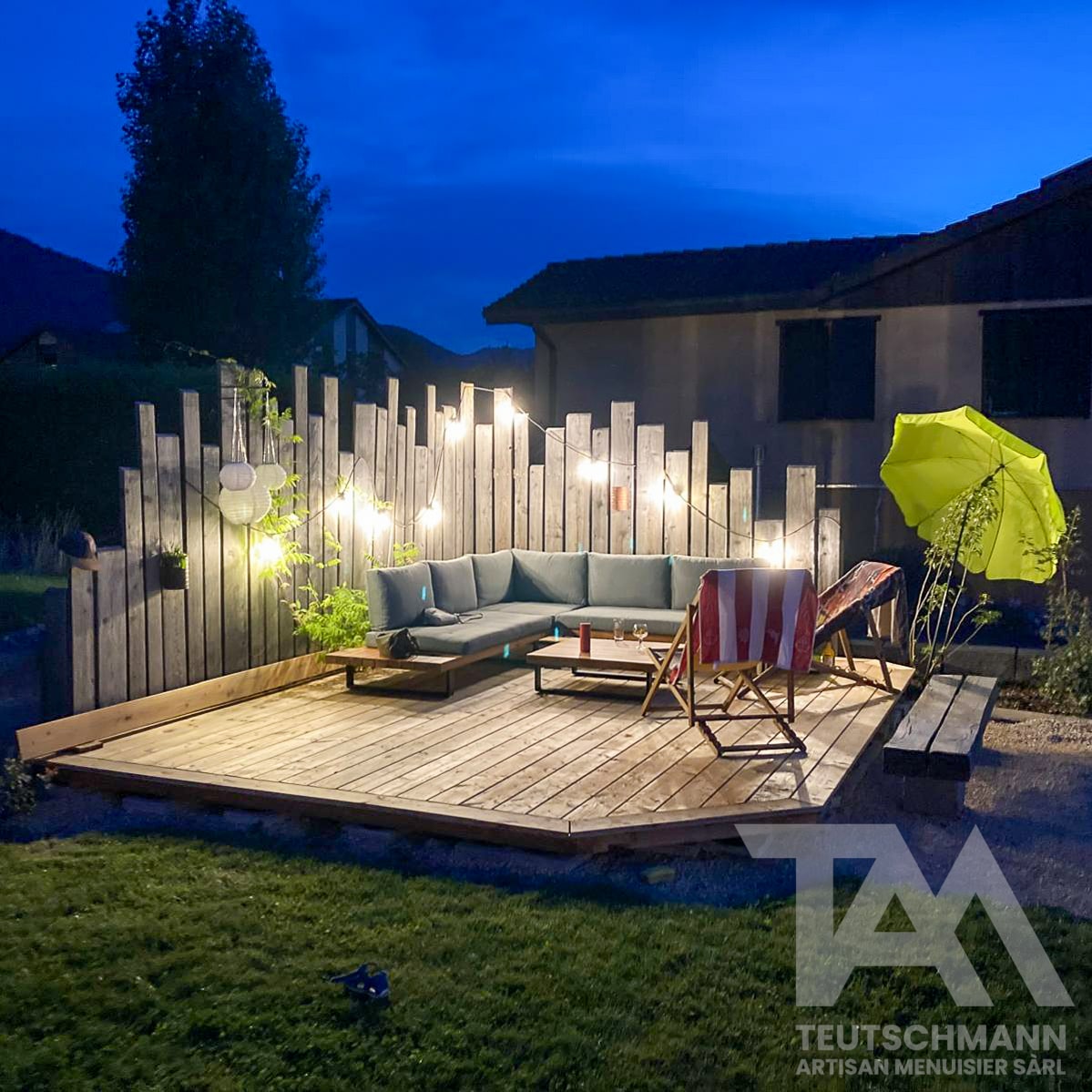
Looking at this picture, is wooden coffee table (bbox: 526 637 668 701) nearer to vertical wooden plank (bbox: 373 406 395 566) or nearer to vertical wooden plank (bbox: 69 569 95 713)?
vertical wooden plank (bbox: 373 406 395 566)

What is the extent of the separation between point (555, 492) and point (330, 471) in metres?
2.57

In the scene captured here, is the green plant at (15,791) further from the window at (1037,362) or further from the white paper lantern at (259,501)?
the window at (1037,362)

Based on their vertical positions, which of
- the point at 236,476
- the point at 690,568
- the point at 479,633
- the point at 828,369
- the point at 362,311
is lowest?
the point at 479,633

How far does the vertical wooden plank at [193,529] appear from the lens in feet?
21.8

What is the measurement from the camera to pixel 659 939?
373 centimetres

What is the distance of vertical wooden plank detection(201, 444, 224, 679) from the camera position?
6.83 metres

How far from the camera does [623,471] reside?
9641 millimetres

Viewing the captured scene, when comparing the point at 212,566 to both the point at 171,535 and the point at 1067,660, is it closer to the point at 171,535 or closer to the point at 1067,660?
the point at 171,535

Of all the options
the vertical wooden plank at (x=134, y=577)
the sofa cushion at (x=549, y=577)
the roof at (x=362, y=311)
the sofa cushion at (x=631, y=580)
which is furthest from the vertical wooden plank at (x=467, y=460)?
the roof at (x=362, y=311)

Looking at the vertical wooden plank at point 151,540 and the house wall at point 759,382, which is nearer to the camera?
the vertical wooden plank at point 151,540

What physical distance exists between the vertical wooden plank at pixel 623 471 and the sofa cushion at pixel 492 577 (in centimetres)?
98

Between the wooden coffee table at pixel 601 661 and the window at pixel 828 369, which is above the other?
the window at pixel 828 369

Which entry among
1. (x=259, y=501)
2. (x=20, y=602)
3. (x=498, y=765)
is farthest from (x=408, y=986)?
(x=20, y=602)

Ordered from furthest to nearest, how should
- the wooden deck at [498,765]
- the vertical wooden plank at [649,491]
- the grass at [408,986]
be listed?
the vertical wooden plank at [649,491] < the wooden deck at [498,765] < the grass at [408,986]
